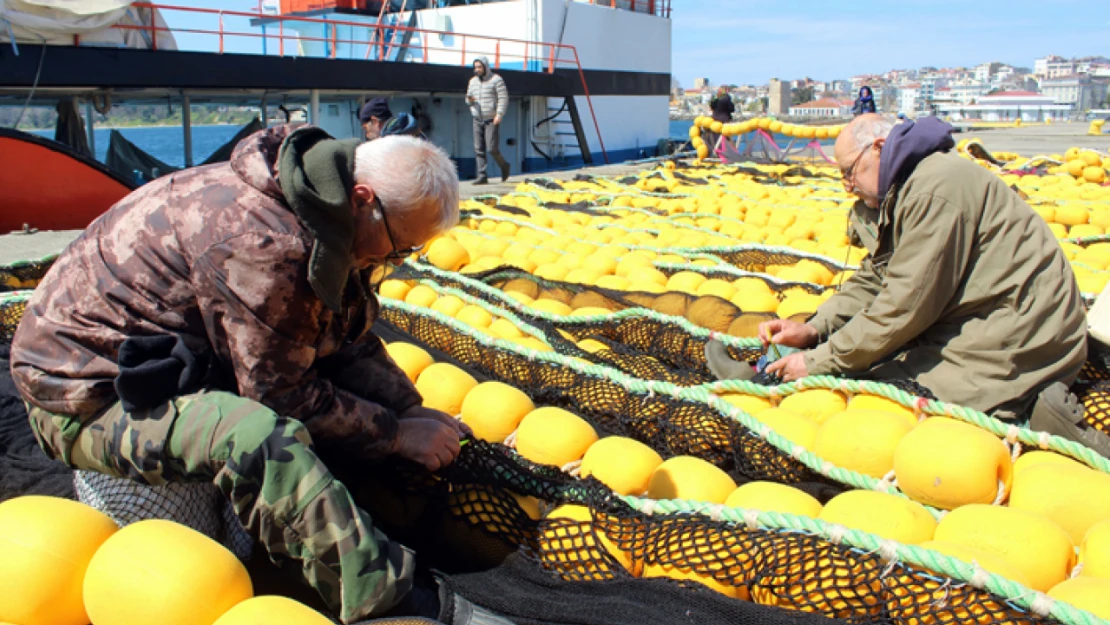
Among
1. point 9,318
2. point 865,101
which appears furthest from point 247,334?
point 865,101

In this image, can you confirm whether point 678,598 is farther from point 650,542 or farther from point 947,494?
point 947,494

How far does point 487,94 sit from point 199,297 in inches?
421

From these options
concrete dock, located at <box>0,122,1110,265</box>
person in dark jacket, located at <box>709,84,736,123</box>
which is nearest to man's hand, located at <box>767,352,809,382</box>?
concrete dock, located at <box>0,122,1110,265</box>

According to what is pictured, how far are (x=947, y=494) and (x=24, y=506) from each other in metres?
2.42

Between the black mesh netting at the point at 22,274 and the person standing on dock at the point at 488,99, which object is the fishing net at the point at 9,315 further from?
the person standing on dock at the point at 488,99

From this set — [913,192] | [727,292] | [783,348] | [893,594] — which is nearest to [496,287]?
[727,292]

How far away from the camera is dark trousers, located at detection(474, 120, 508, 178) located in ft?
39.7

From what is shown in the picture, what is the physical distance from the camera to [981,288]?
280cm

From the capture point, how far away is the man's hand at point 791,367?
10.4 ft

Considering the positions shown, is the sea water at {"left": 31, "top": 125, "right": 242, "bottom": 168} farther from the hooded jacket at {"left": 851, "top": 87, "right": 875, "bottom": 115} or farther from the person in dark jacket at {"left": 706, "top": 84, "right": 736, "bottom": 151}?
the hooded jacket at {"left": 851, "top": 87, "right": 875, "bottom": 115}

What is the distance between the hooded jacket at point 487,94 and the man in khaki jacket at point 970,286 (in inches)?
380

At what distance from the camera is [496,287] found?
16.3ft

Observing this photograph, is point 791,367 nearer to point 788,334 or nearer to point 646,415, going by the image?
point 788,334

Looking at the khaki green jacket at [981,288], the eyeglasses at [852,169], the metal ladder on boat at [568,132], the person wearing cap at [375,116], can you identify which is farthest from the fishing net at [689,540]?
the metal ladder on boat at [568,132]
